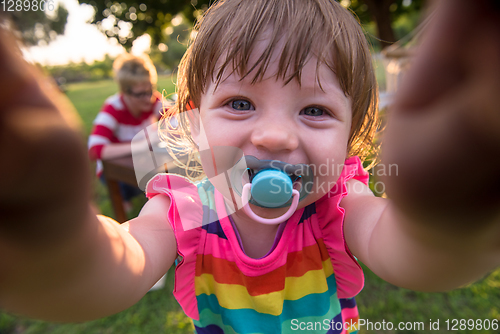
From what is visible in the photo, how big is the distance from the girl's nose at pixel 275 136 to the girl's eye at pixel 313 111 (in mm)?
72

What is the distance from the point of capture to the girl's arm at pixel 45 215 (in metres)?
0.29

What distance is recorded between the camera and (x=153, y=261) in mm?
684

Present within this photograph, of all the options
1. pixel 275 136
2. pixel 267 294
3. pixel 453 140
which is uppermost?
pixel 453 140

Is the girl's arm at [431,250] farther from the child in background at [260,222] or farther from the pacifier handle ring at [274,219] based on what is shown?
the pacifier handle ring at [274,219]

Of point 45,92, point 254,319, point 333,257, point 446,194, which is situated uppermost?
point 45,92

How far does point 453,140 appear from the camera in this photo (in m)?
0.29

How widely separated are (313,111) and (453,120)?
48 cm

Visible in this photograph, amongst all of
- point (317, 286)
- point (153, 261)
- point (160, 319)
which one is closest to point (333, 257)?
point (317, 286)

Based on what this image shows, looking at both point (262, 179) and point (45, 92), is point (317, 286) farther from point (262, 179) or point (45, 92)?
point (45, 92)

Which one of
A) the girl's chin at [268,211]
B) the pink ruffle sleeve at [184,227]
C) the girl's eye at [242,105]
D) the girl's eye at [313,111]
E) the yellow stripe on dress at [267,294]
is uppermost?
the girl's eye at [242,105]

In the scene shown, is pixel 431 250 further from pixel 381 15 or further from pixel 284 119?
pixel 381 15

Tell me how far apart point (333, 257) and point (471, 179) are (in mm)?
682

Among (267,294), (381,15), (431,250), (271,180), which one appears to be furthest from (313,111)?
(381,15)

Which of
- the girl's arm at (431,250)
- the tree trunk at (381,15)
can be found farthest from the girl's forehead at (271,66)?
the tree trunk at (381,15)
